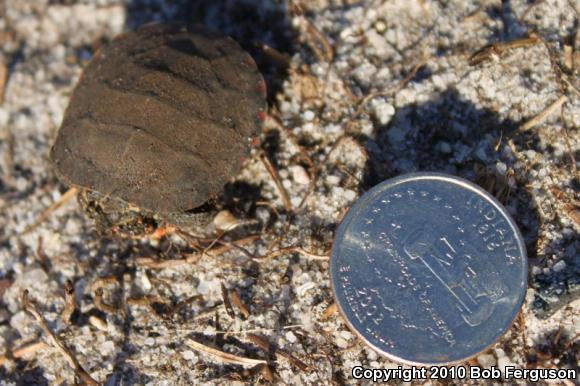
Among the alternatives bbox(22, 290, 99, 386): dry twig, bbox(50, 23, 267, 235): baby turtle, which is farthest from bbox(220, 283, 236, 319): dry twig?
bbox(22, 290, 99, 386): dry twig

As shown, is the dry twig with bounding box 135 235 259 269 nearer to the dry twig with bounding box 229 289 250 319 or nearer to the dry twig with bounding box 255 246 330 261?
the dry twig with bounding box 255 246 330 261

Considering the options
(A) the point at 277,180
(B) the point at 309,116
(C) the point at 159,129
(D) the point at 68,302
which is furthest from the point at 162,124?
(D) the point at 68,302

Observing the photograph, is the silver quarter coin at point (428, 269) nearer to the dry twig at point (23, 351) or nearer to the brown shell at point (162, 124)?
the brown shell at point (162, 124)

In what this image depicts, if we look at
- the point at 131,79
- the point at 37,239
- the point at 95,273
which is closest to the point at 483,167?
the point at 131,79

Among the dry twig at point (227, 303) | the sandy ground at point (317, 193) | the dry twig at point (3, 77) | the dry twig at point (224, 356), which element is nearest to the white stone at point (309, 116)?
the sandy ground at point (317, 193)

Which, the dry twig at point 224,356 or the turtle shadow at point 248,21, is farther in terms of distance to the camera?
the turtle shadow at point 248,21
